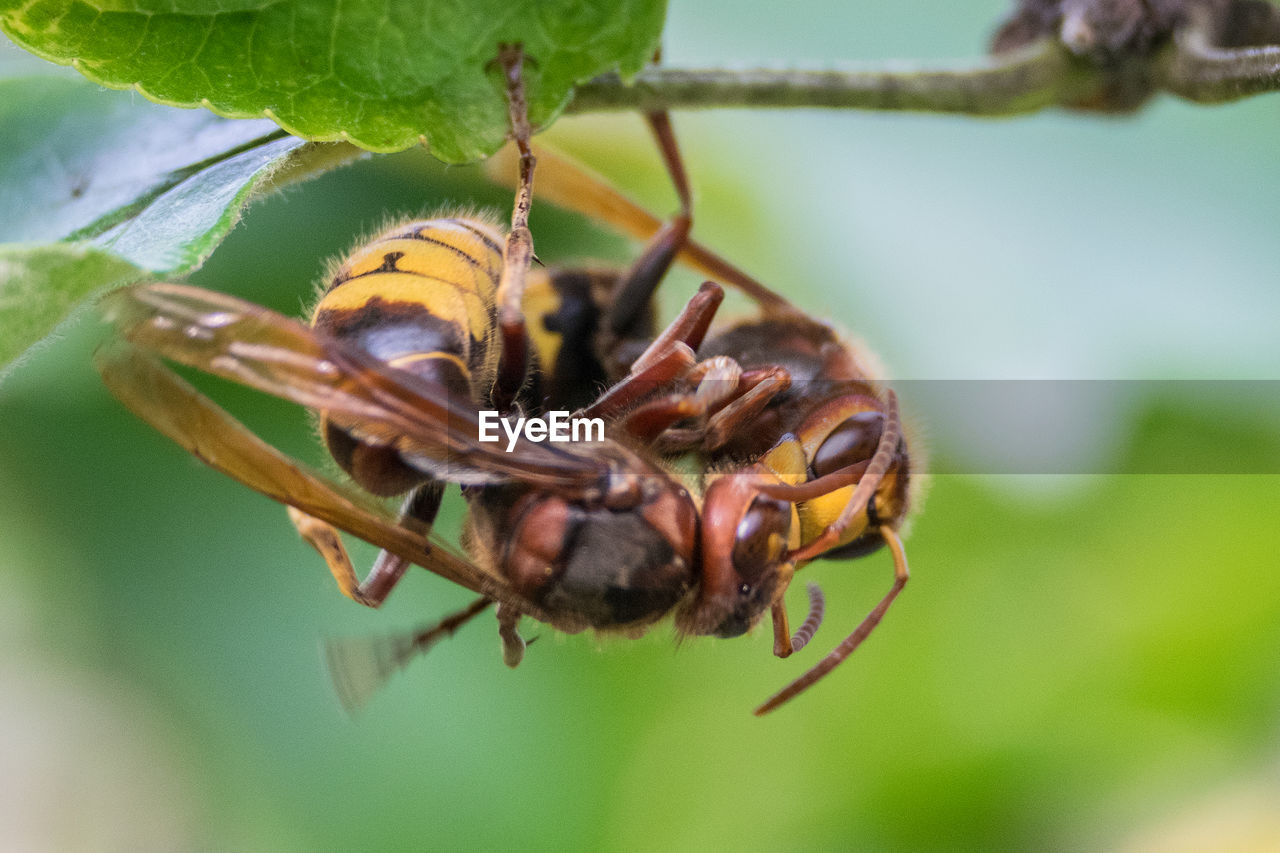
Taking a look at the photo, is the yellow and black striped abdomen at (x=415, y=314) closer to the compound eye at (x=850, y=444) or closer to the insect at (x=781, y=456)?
the insect at (x=781, y=456)

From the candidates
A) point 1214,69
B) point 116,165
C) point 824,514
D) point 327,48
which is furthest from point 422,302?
point 1214,69

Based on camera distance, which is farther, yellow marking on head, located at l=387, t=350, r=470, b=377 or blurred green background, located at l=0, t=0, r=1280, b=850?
blurred green background, located at l=0, t=0, r=1280, b=850

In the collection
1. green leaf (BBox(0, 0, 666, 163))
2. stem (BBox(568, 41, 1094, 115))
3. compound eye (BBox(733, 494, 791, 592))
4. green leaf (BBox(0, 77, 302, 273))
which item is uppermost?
green leaf (BBox(0, 0, 666, 163))

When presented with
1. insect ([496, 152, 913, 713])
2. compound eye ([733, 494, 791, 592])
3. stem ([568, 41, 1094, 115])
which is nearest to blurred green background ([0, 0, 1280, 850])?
insect ([496, 152, 913, 713])

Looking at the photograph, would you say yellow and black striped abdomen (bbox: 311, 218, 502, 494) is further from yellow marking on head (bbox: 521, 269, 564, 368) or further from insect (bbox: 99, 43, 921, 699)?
yellow marking on head (bbox: 521, 269, 564, 368)

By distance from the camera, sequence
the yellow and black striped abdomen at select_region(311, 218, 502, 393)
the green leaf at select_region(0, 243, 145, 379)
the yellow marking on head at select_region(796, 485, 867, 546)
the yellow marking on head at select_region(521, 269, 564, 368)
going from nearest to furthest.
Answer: the green leaf at select_region(0, 243, 145, 379) < the yellow and black striped abdomen at select_region(311, 218, 502, 393) < the yellow marking on head at select_region(796, 485, 867, 546) < the yellow marking on head at select_region(521, 269, 564, 368)

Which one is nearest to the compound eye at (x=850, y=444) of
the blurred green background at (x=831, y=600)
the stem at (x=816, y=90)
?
the stem at (x=816, y=90)

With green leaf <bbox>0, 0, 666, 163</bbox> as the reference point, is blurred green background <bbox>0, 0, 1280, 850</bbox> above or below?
below
